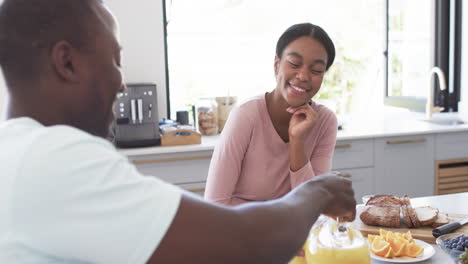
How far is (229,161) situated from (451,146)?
2.03 m

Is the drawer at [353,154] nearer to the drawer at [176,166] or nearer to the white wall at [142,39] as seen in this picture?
the drawer at [176,166]

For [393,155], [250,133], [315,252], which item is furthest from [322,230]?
[393,155]

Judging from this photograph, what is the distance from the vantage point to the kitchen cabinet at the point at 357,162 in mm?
2836

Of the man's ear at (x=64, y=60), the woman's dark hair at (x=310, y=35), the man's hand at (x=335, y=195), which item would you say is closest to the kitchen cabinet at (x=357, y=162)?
the woman's dark hair at (x=310, y=35)

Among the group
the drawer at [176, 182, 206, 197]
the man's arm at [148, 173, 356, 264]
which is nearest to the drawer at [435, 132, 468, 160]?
the drawer at [176, 182, 206, 197]

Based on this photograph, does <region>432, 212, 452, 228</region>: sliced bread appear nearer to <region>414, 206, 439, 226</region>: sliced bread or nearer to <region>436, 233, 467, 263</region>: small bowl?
<region>414, 206, 439, 226</region>: sliced bread

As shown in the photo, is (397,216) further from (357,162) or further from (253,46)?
(253,46)

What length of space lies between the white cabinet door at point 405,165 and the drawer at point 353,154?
0.17ft

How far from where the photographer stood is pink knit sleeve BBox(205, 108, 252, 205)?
157 cm

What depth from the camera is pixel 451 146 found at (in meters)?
3.06

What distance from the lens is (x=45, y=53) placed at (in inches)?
23.7

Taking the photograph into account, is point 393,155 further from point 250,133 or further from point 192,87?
point 250,133

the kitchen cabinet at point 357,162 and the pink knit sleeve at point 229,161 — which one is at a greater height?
the pink knit sleeve at point 229,161

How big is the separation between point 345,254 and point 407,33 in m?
3.27
